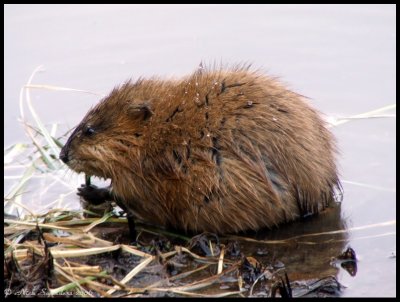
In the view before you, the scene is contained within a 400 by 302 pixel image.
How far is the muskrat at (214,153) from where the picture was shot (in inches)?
221

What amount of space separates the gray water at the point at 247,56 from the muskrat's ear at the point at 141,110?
1185 millimetres

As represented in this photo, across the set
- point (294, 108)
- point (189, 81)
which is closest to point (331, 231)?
point (294, 108)

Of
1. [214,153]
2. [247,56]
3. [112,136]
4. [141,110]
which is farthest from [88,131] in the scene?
[247,56]

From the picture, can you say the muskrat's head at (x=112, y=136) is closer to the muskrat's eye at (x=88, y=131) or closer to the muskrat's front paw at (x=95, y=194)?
the muskrat's eye at (x=88, y=131)

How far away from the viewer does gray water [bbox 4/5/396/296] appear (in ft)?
22.9

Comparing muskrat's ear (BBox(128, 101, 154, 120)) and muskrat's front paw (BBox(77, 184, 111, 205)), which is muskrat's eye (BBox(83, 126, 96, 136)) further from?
muskrat's front paw (BBox(77, 184, 111, 205))

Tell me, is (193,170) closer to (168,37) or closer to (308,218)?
(308,218)

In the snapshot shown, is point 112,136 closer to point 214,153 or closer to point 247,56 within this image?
point 214,153

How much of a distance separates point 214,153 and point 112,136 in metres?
0.79

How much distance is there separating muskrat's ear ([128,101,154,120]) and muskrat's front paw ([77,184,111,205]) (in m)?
0.63

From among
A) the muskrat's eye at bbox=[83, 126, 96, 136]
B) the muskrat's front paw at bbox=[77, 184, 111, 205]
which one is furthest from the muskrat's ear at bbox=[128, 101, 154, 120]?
the muskrat's front paw at bbox=[77, 184, 111, 205]

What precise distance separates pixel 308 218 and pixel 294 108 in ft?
2.42

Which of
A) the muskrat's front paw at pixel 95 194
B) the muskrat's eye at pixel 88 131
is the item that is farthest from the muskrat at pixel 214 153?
the muskrat's front paw at pixel 95 194

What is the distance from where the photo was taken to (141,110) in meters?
5.91
